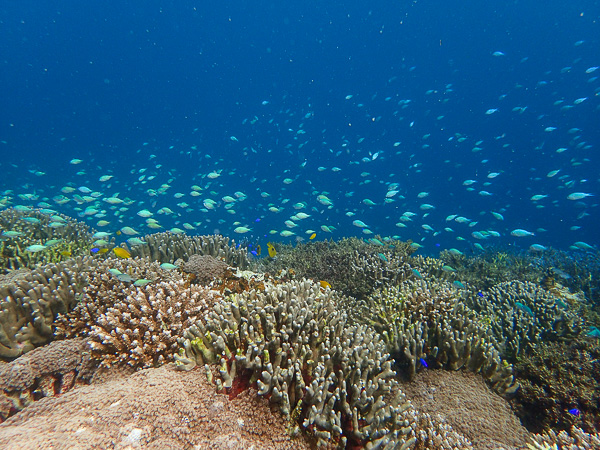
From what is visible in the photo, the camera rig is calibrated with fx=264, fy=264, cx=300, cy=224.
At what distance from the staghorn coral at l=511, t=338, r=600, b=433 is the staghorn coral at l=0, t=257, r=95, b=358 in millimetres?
7621

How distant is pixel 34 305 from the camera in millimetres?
4367

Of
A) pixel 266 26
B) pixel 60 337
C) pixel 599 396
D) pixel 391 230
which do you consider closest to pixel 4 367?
pixel 60 337

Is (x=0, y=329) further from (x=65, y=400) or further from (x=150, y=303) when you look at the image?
(x=65, y=400)

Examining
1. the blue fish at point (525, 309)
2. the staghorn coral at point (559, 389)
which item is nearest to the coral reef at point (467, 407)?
the staghorn coral at point (559, 389)

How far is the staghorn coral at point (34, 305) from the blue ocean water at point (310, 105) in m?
47.9

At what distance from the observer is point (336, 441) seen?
2.49 meters

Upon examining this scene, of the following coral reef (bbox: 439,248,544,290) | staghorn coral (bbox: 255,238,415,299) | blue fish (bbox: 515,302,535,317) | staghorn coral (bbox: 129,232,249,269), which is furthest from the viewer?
coral reef (bbox: 439,248,544,290)

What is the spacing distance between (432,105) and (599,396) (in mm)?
80272

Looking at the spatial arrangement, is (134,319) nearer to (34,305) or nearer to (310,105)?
(34,305)

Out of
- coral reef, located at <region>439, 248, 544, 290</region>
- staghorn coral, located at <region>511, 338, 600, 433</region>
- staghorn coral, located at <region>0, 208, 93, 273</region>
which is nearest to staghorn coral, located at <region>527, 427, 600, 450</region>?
staghorn coral, located at <region>511, 338, 600, 433</region>

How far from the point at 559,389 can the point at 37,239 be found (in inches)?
513

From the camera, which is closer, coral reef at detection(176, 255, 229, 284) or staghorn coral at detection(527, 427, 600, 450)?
staghorn coral at detection(527, 427, 600, 450)

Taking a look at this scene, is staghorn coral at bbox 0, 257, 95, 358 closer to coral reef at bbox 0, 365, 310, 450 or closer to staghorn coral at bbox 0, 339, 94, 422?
staghorn coral at bbox 0, 339, 94, 422

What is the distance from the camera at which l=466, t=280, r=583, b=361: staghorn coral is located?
528cm
